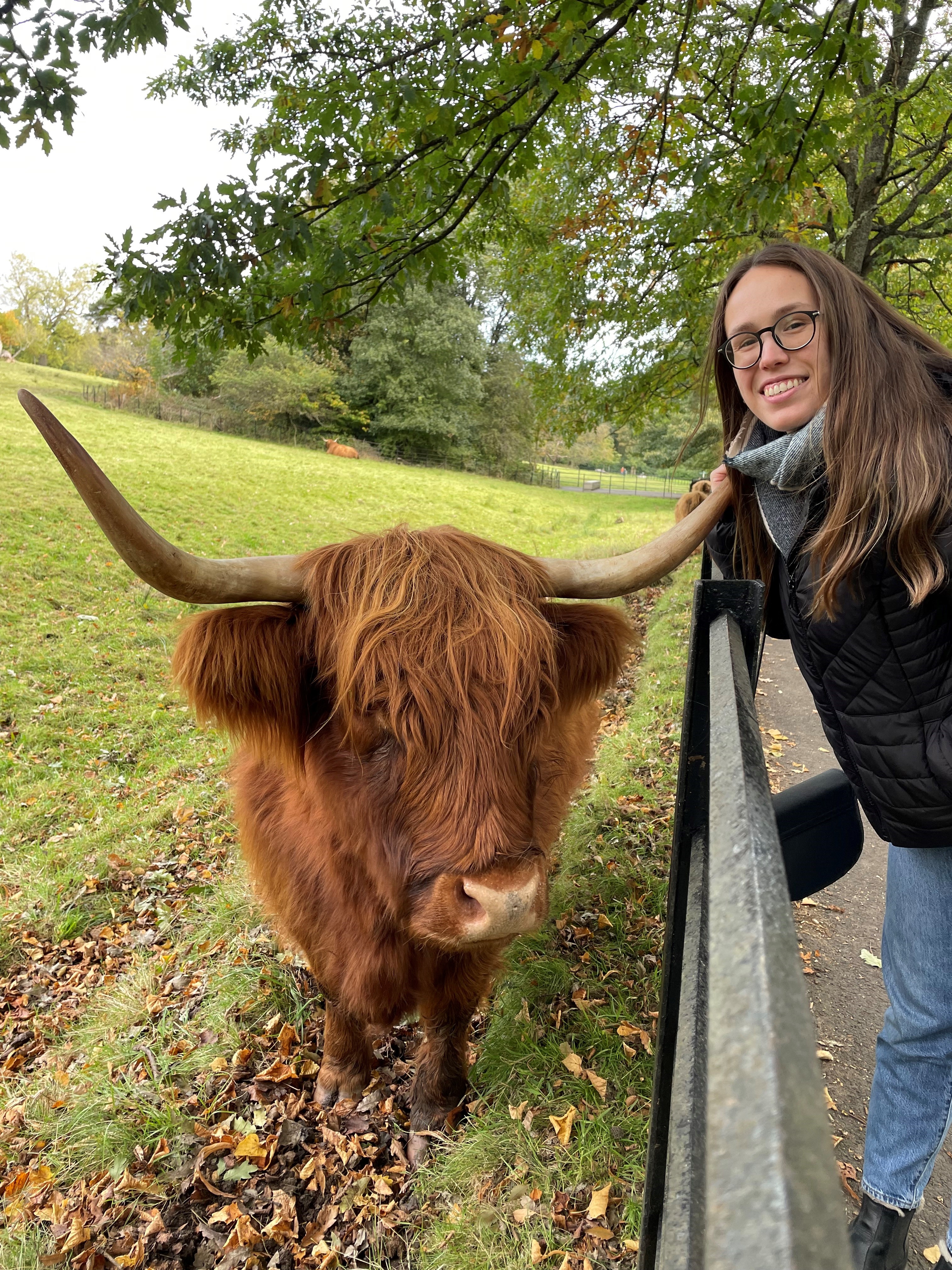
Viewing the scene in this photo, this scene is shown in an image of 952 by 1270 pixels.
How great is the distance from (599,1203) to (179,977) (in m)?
2.59

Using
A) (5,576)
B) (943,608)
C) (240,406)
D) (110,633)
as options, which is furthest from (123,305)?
(240,406)

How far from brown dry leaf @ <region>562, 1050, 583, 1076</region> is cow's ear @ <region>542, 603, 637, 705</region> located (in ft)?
5.20

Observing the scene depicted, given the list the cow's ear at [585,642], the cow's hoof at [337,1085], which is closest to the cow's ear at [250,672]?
the cow's ear at [585,642]

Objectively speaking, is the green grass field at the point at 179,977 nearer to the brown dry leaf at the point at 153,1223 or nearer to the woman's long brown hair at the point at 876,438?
the brown dry leaf at the point at 153,1223

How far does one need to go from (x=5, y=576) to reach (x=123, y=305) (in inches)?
322

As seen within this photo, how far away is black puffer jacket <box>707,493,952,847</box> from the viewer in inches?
63.9

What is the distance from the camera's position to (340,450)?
120ft

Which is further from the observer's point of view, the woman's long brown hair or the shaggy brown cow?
the shaggy brown cow

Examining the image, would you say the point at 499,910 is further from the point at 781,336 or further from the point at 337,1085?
the point at 337,1085

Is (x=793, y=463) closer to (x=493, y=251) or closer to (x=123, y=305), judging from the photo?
(x=123, y=305)

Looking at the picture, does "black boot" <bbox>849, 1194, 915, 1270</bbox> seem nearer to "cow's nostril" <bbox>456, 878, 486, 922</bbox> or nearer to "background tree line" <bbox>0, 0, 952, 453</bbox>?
"cow's nostril" <bbox>456, 878, 486, 922</bbox>

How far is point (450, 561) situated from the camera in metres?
2.36

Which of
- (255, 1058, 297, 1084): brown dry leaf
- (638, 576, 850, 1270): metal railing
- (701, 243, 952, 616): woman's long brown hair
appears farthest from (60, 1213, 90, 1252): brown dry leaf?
(701, 243, 952, 616): woman's long brown hair

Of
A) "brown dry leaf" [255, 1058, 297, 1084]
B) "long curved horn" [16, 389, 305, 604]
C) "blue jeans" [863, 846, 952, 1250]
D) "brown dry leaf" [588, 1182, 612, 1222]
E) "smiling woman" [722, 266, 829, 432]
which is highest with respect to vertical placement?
"smiling woman" [722, 266, 829, 432]
